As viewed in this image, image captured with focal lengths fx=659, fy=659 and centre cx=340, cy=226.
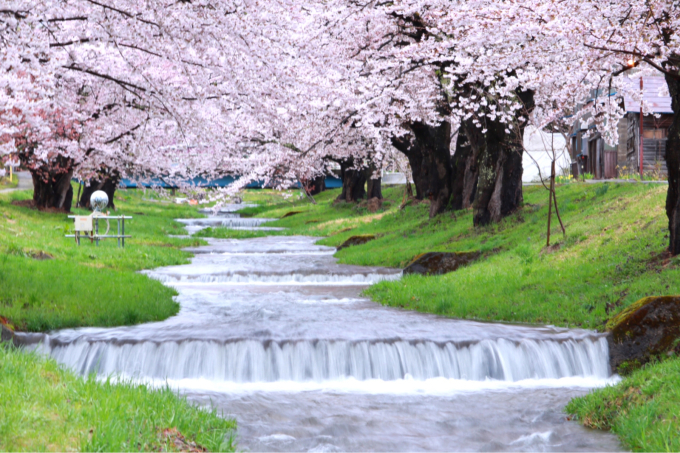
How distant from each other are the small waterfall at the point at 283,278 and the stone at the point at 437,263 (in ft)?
2.20

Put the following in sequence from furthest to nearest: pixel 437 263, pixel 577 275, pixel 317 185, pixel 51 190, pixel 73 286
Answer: pixel 317 185 < pixel 51 190 < pixel 437 263 < pixel 577 275 < pixel 73 286

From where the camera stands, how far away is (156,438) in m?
5.65

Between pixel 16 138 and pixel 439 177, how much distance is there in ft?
55.0

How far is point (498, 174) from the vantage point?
2041 centimetres

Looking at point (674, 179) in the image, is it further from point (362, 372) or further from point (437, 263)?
point (362, 372)

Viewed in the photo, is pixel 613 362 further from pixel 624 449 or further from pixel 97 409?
pixel 97 409

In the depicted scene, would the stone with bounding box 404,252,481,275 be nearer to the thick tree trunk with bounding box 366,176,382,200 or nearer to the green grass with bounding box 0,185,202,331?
the green grass with bounding box 0,185,202,331

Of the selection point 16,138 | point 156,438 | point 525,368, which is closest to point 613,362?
point 525,368

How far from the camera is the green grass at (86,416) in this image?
5.14 metres

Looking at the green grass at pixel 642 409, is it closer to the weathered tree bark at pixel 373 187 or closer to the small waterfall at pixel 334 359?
the small waterfall at pixel 334 359

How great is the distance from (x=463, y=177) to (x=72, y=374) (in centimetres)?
1924

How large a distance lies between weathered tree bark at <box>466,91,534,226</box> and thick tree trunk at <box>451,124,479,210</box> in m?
2.94

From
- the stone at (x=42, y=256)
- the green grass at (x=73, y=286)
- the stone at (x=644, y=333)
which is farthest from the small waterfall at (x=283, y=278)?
the stone at (x=644, y=333)

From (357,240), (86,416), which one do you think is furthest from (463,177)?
(86,416)
